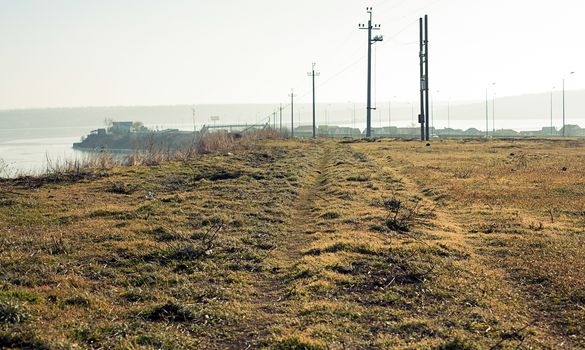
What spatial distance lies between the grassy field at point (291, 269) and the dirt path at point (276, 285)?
1.2 inches

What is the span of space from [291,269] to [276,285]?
815 mm

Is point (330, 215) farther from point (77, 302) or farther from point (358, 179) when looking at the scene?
point (358, 179)

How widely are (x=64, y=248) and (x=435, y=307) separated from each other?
239 inches

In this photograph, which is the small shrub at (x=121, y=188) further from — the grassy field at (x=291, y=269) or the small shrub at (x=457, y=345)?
the small shrub at (x=457, y=345)

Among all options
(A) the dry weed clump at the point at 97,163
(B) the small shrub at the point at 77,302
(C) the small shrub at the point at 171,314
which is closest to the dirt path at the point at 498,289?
(C) the small shrub at the point at 171,314

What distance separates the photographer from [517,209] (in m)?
14.6

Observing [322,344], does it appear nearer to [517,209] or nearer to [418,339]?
[418,339]

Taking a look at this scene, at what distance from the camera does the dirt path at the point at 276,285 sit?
21.2 feet

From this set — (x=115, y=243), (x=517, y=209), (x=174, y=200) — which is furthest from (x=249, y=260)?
(x=517, y=209)

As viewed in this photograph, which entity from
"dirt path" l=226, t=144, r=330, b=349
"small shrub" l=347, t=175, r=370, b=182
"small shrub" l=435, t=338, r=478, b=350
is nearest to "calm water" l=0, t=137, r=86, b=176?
"small shrub" l=347, t=175, r=370, b=182

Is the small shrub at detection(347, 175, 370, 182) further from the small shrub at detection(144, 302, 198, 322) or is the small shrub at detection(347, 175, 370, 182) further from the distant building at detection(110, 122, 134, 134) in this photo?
the distant building at detection(110, 122, 134, 134)

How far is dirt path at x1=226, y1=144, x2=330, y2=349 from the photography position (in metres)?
6.45

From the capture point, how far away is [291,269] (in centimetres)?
912

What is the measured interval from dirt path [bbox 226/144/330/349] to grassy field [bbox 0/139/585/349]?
30mm
